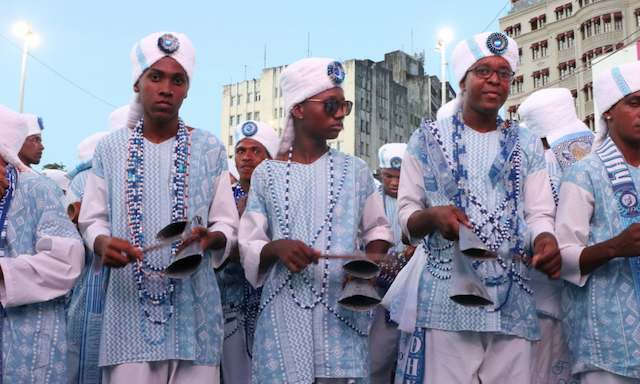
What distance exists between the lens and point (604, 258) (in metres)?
3.84

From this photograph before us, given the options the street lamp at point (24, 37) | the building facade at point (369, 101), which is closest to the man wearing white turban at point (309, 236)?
the street lamp at point (24, 37)

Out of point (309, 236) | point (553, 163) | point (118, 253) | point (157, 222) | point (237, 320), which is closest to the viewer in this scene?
point (118, 253)

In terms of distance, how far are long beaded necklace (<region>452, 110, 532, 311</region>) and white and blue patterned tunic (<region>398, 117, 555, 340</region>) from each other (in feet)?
0.08

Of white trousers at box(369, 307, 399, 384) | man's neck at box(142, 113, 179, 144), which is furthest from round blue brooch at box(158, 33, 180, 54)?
white trousers at box(369, 307, 399, 384)

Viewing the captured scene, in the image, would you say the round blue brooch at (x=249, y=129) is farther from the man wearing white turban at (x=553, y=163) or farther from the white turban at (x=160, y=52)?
the white turban at (x=160, y=52)

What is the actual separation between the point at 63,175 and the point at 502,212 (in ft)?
21.5

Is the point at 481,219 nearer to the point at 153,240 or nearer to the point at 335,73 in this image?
the point at 335,73

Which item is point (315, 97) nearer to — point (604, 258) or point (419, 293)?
point (419, 293)

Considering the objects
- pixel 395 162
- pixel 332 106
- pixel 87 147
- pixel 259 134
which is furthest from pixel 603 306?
pixel 87 147

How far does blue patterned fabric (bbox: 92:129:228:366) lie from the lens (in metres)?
3.81

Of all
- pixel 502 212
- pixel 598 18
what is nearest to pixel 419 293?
pixel 502 212

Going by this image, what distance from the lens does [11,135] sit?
13.7 ft

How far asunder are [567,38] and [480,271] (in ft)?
191

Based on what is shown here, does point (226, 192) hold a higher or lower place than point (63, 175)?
lower
